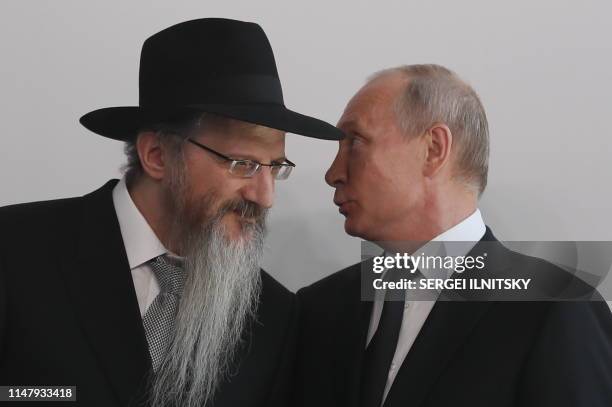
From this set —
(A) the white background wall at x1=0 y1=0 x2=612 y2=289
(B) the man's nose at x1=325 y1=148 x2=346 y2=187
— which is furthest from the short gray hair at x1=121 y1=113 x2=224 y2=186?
(A) the white background wall at x1=0 y1=0 x2=612 y2=289

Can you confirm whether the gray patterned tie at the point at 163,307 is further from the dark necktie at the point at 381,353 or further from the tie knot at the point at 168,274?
the dark necktie at the point at 381,353

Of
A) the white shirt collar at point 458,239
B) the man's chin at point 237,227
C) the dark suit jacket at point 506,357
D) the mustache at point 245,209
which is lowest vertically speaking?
the dark suit jacket at point 506,357

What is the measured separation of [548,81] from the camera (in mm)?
2621

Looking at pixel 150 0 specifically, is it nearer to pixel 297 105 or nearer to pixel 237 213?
pixel 297 105

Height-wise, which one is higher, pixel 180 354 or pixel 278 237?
pixel 278 237

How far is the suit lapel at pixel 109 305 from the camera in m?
1.77

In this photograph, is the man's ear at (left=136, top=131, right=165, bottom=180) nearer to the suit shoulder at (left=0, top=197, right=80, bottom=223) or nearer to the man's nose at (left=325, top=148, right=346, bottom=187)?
the suit shoulder at (left=0, top=197, right=80, bottom=223)


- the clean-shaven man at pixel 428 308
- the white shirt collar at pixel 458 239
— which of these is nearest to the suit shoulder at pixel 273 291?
the clean-shaven man at pixel 428 308

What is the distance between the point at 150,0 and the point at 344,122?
905 millimetres

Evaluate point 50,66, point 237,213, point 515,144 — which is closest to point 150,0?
point 50,66

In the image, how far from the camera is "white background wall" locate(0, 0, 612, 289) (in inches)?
102

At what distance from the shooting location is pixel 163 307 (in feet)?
6.29

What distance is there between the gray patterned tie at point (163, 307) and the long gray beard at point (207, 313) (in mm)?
22

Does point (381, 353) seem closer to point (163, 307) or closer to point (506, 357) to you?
point (506, 357)
